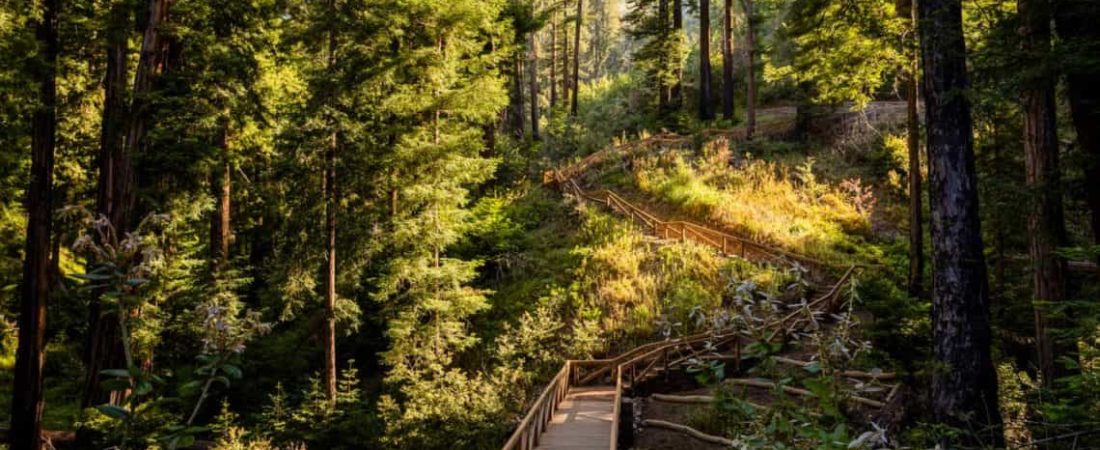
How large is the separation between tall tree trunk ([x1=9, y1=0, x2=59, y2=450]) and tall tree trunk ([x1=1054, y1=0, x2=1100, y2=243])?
16.2 metres

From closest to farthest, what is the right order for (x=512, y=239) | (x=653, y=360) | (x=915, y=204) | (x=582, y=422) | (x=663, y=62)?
(x=582, y=422) → (x=915, y=204) → (x=653, y=360) → (x=512, y=239) → (x=663, y=62)

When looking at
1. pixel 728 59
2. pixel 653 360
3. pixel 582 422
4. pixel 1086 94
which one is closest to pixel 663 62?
pixel 728 59

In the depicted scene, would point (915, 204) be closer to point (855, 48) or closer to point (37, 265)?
point (855, 48)

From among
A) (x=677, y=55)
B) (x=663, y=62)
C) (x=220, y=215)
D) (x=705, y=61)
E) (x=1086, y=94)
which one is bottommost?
(x=220, y=215)

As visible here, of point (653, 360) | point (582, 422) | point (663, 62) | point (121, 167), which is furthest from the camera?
point (663, 62)

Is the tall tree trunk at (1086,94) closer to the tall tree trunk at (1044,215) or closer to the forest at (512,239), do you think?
the forest at (512,239)

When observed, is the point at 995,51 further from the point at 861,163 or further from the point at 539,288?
the point at 861,163

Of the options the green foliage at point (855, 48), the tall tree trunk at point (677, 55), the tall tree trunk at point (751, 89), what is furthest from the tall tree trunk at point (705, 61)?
the green foliage at point (855, 48)

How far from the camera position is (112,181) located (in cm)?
1068

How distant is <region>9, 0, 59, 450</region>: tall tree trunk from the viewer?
11.1 m

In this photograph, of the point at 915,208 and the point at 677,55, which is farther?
the point at 677,55

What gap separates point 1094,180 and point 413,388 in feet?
38.3

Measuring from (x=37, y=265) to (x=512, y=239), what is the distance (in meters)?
12.8

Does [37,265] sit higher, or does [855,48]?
[855,48]
